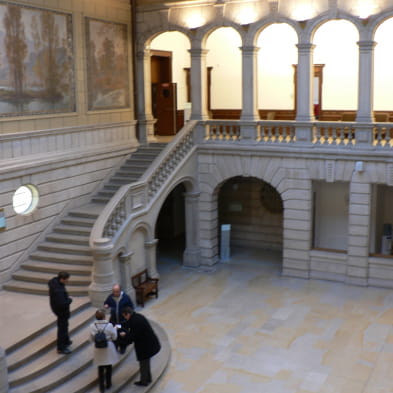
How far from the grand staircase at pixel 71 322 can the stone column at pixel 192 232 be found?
1.93 m

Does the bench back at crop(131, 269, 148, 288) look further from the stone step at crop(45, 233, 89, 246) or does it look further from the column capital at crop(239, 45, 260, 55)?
the column capital at crop(239, 45, 260, 55)

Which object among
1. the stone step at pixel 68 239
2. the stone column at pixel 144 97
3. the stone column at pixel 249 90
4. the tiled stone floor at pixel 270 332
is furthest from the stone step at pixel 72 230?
the stone column at pixel 249 90

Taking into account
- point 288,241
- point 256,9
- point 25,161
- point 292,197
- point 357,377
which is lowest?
point 357,377

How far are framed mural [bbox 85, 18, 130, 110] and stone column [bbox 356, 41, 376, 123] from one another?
24.2 feet

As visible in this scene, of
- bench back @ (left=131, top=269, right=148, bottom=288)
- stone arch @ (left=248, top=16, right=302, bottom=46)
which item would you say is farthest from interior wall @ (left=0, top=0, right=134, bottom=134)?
bench back @ (left=131, top=269, right=148, bottom=288)

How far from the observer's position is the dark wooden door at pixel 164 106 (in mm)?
22562

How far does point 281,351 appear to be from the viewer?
13484mm

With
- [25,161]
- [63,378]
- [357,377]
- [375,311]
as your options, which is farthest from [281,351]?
[25,161]

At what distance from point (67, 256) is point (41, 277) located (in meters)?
0.94

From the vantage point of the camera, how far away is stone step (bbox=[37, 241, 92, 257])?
52.1 ft

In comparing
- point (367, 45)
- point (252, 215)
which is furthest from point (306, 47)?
point (252, 215)

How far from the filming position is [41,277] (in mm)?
15234

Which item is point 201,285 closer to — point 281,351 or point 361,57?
point 281,351

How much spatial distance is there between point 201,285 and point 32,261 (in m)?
5.00
